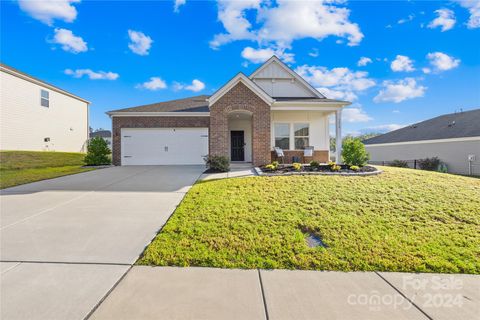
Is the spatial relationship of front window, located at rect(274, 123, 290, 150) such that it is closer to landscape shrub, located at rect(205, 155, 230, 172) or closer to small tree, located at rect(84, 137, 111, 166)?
A: landscape shrub, located at rect(205, 155, 230, 172)

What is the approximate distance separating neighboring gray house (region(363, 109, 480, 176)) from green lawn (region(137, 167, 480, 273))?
13.7 metres

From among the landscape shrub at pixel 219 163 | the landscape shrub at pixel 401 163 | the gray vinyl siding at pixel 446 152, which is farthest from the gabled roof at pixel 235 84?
the gray vinyl siding at pixel 446 152

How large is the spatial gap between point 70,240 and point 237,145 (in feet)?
38.6

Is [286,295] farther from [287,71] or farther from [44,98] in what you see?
[44,98]

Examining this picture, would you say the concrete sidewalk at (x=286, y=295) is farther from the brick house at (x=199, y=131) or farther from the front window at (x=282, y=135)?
the front window at (x=282, y=135)

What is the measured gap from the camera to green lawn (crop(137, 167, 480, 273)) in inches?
142

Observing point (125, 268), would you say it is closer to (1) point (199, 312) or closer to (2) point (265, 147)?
(1) point (199, 312)

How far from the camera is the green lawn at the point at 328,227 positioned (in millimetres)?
3605

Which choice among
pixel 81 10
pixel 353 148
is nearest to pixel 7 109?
pixel 81 10

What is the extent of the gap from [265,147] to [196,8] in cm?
807

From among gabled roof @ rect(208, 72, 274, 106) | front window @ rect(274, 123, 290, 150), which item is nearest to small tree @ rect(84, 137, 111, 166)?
gabled roof @ rect(208, 72, 274, 106)

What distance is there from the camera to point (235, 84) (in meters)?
11.5

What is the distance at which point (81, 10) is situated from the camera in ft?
37.1

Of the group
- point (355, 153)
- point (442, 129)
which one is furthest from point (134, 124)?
point (442, 129)
